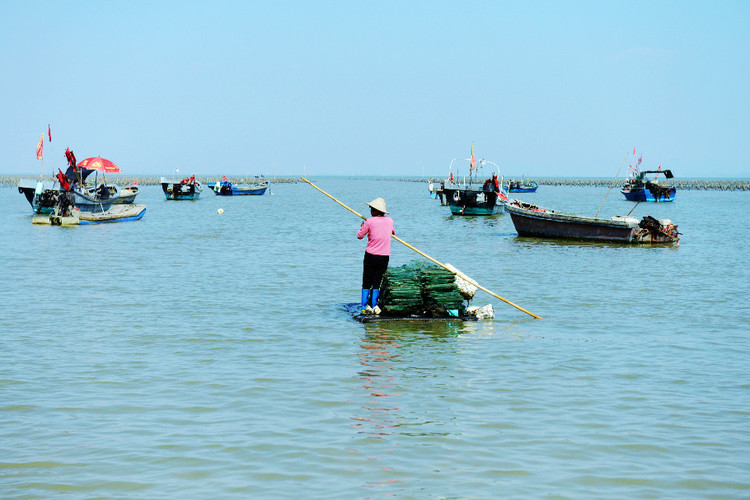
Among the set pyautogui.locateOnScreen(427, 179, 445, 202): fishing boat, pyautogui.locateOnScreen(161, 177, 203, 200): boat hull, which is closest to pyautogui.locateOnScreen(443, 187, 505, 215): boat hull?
pyautogui.locateOnScreen(427, 179, 445, 202): fishing boat

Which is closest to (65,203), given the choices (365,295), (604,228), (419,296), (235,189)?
(604,228)

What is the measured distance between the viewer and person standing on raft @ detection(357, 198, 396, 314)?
11938 millimetres

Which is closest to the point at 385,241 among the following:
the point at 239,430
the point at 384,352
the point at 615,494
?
the point at 384,352

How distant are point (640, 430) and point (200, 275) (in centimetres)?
1405

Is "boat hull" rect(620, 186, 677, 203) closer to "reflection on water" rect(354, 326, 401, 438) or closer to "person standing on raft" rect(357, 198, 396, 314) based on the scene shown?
"person standing on raft" rect(357, 198, 396, 314)

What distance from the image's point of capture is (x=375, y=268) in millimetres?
12227

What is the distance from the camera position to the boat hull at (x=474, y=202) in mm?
50750

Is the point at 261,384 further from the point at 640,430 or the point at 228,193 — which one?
the point at 228,193

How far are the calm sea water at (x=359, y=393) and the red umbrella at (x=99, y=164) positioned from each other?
2772 centimetres

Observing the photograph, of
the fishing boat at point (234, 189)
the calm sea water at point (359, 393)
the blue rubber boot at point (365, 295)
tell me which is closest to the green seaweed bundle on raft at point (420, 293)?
the blue rubber boot at point (365, 295)

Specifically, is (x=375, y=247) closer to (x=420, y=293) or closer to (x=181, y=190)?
(x=420, y=293)

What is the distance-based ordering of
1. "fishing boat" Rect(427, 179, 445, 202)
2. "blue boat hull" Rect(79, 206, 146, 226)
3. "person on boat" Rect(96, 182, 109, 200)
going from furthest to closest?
"fishing boat" Rect(427, 179, 445, 202) → "person on boat" Rect(96, 182, 109, 200) → "blue boat hull" Rect(79, 206, 146, 226)

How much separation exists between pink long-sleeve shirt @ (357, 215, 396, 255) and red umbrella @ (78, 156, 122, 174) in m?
35.3

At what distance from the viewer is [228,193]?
9256 cm
